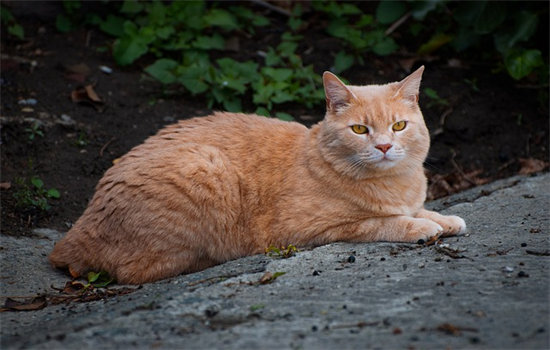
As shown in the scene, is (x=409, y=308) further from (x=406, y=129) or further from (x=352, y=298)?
(x=406, y=129)

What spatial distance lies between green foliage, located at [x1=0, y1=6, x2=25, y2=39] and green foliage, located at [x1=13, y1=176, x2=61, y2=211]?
2.17 m

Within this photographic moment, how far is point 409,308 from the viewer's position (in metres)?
2.96

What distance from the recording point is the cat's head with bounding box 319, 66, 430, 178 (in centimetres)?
406

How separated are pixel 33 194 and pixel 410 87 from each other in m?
3.09

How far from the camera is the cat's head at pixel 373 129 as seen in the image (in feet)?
13.3

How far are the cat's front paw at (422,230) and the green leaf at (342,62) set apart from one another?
320cm

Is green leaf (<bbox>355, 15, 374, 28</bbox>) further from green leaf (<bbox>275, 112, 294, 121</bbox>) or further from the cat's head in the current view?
the cat's head

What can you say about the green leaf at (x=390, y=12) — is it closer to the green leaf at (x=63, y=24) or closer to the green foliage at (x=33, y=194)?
the green leaf at (x=63, y=24)

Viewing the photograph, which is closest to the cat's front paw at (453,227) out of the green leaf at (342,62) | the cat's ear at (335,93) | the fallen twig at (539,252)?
the fallen twig at (539,252)

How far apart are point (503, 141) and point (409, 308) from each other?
4169 millimetres

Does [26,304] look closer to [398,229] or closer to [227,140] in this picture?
[227,140]

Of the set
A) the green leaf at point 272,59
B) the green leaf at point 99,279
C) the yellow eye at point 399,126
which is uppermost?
the green leaf at point 272,59

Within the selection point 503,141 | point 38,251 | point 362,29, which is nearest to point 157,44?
point 362,29

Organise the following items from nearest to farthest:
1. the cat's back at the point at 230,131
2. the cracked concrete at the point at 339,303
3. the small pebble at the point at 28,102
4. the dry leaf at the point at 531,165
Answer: the cracked concrete at the point at 339,303, the cat's back at the point at 230,131, the dry leaf at the point at 531,165, the small pebble at the point at 28,102
